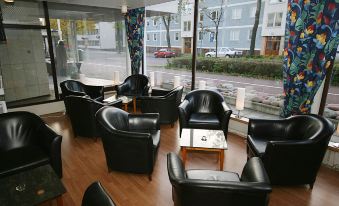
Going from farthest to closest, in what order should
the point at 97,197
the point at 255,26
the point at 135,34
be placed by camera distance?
the point at 135,34
the point at 255,26
the point at 97,197

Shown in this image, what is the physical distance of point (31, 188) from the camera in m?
2.01

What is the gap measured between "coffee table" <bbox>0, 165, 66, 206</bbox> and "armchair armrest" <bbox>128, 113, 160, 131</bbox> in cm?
141

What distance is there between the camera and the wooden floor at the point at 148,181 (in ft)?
8.47

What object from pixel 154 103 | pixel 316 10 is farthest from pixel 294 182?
pixel 154 103

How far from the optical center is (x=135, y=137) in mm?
2701

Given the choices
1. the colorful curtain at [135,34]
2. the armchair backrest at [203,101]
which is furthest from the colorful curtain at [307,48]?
the colorful curtain at [135,34]

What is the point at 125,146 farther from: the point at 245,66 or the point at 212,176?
the point at 245,66

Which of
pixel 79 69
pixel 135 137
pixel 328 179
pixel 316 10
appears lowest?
pixel 328 179

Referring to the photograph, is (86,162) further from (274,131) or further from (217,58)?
(217,58)

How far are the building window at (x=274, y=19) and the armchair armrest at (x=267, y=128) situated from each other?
180cm

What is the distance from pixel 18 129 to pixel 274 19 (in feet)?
14.6

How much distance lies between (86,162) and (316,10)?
3.95 metres

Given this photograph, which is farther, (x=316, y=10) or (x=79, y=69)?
(x=79, y=69)

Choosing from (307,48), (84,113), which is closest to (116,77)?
(84,113)
